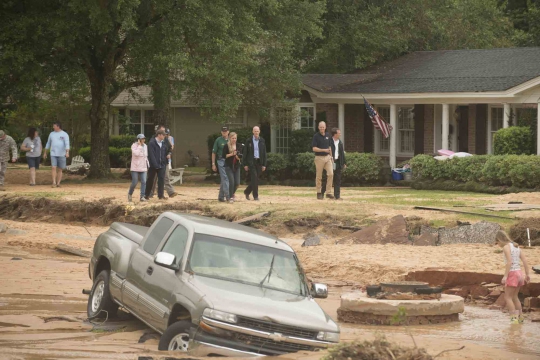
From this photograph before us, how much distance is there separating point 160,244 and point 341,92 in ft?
81.3

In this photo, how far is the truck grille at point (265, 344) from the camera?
898 cm

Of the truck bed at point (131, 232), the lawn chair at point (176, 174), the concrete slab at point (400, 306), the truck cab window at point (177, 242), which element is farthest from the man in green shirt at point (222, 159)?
the truck cab window at point (177, 242)

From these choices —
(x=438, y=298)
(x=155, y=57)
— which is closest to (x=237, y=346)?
(x=438, y=298)

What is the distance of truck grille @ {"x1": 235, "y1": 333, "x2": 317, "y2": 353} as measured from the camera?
8.98m

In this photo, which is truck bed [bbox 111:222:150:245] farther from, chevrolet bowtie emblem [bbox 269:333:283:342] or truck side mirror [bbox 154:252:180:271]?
chevrolet bowtie emblem [bbox 269:333:283:342]

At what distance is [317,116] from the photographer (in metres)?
36.2

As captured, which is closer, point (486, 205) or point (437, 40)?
point (486, 205)

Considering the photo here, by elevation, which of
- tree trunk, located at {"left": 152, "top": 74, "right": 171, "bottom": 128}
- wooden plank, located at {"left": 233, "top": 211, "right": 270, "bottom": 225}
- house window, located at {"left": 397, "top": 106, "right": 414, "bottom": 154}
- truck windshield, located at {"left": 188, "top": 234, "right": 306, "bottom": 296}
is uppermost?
tree trunk, located at {"left": 152, "top": 74, "right": 171, "bottom": 128}

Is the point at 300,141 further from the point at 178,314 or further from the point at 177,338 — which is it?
the point at 177,338

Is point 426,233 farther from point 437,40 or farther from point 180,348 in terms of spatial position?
point 437,40

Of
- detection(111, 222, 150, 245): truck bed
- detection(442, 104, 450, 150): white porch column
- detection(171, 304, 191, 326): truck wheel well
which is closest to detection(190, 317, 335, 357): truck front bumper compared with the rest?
detection(171, 304, 191, 326): truck wheel well

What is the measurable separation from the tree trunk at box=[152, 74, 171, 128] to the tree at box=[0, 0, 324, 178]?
26cm

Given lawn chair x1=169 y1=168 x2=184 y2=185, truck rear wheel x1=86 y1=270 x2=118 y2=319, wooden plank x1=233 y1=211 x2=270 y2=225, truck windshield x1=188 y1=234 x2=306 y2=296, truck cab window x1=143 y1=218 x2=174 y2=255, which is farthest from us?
lawn chair x1=169 y1=168 x2=184 y2=185

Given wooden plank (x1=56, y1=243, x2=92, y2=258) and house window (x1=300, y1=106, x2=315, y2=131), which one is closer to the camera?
wooden plank (x1=56, y1=243, x2=92, y2=258)
